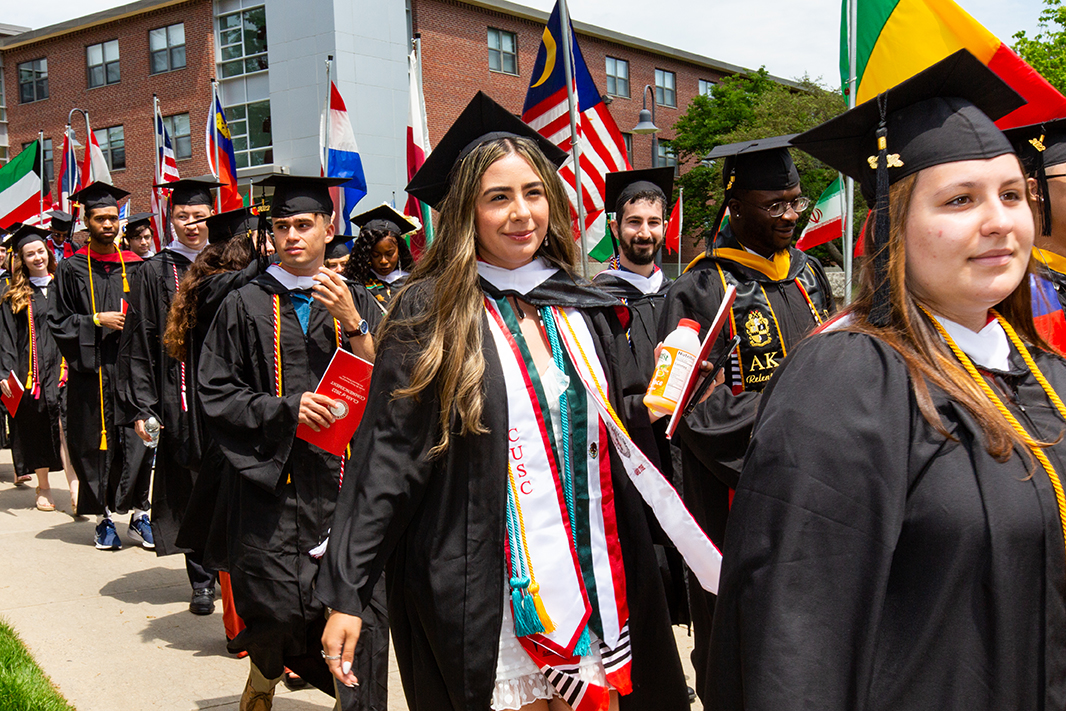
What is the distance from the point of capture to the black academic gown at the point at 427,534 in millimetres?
2576

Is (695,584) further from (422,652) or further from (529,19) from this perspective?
(529,19)

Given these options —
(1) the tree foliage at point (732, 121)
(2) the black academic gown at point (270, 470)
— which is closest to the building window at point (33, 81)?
(1) the tree foliage at point (732, 121)

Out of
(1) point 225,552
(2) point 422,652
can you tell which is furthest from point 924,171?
(1) point 225,552

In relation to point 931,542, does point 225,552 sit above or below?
below

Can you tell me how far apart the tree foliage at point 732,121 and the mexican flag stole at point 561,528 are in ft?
104

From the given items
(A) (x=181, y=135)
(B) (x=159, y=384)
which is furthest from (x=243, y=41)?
(B) (x=159, y=384)

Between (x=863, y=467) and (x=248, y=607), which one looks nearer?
(x=863, y=467)

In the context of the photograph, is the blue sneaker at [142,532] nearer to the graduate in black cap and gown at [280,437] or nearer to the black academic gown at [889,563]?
the graduate in black cap and gown at [280,437]

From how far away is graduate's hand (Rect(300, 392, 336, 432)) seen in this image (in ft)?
12.1

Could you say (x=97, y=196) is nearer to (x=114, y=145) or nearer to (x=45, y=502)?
(x=45, y=502)

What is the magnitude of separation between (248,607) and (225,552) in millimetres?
477

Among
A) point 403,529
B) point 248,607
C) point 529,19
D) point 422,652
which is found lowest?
point 248,607

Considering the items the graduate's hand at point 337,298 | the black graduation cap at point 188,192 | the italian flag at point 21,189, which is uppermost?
the italian flag at point 21,189

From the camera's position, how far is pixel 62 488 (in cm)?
1019
